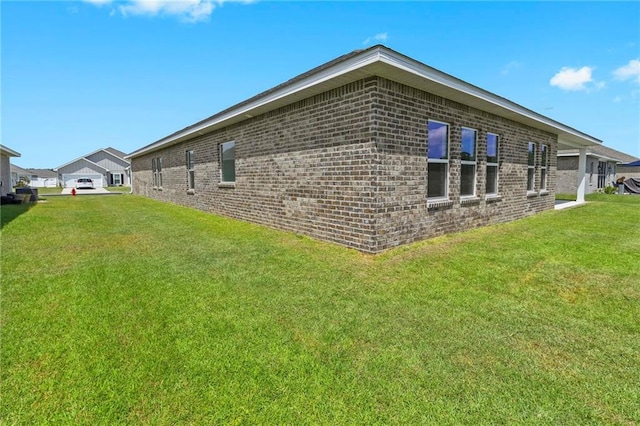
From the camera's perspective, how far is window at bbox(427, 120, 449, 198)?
282 inches

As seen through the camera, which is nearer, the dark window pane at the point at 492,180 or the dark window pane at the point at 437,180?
the dark window pane at the point at 437,180

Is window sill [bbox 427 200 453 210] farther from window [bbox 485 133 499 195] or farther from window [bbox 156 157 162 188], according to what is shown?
window [bbox 156 157 162 188]

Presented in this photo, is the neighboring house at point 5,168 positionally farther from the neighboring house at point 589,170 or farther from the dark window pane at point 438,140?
the neighboring house at point 589,170

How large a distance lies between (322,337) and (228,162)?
9385mm

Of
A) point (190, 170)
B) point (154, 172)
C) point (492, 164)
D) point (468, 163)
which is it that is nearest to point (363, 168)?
point (468, 163)

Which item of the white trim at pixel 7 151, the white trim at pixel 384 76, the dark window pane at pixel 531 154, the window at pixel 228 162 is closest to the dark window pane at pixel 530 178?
the dark window pane at pixel 531 154

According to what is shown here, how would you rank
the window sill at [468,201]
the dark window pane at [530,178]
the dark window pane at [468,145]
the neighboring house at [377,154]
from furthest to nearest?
1. the dark window pane at [530,178]
2. the dark window pane at [468,145]
3. the window sill at [468,201]
4. the neighboring house at [377,154]

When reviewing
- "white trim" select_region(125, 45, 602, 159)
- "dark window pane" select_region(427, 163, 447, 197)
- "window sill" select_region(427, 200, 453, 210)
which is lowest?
"window sill" select_region(427, 200, 453, 210)

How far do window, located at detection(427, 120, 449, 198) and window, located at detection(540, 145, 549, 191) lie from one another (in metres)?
7.02

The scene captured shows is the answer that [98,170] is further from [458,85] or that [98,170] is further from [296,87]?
[458,85]

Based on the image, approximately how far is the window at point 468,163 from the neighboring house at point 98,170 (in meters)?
51.9

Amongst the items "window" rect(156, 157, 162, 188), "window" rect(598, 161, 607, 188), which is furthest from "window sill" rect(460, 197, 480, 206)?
"window" rect(598, 161, 607, 188)

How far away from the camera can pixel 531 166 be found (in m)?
11.3

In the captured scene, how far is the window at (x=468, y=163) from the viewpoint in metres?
8.18
